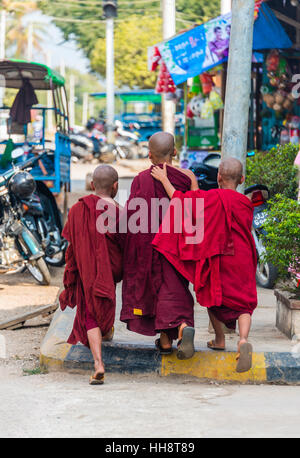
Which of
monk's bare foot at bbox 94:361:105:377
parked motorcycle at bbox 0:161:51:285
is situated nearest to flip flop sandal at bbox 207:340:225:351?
monk's bare foot at bbox 94:361:105:377

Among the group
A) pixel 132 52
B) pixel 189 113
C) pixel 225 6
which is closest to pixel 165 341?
pixel 189 113

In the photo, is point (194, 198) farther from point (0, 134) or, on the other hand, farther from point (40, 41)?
point (40, 41)

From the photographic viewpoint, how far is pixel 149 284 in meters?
4.91

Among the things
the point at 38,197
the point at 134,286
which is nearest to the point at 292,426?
the point at 134,286

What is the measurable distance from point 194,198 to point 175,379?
42.1 inches

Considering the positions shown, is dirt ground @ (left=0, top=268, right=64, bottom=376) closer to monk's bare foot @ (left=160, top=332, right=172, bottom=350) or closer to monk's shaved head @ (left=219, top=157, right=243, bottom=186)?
monk's bare foot @ (left=160, top=332, right=172, bottom=350)

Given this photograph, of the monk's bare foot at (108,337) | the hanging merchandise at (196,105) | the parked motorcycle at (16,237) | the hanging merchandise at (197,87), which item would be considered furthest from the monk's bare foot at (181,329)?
the hanging merchandise at (197,87)

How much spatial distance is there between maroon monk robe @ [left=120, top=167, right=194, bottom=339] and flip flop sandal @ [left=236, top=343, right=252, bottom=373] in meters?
0.38

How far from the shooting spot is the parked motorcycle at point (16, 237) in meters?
8.30

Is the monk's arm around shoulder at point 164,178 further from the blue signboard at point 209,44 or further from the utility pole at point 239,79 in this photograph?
the blue signboard at point 209,44

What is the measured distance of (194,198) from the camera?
4902mm

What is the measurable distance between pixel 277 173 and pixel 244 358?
145 inches

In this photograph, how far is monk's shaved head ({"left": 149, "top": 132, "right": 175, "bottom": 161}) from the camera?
16.6 feet

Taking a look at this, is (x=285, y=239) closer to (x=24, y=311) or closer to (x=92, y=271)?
(x=92, y=271)
